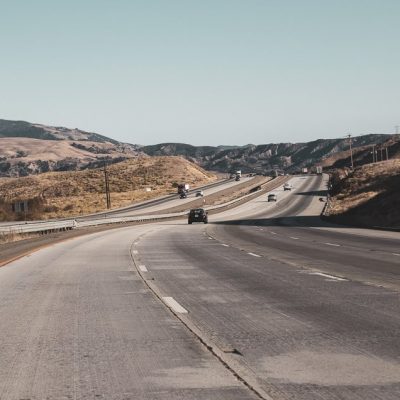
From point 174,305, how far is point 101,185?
6025 inches

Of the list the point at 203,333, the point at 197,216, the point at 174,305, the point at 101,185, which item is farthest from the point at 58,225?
the point at 101,185

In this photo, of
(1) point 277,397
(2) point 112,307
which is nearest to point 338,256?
(2) point 112,307

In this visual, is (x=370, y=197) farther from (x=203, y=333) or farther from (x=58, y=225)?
(x=203, y=333)

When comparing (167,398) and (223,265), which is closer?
(167,398)

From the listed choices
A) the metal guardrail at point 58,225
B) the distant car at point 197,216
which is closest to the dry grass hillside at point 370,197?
the distant car at point 197,216

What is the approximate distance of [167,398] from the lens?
5441 mm

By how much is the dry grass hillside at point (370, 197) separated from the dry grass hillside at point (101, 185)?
38205 millimetres

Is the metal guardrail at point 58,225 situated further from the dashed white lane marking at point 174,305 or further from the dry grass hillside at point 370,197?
the dashed white lane marking at point 174,305

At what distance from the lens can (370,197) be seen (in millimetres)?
81125

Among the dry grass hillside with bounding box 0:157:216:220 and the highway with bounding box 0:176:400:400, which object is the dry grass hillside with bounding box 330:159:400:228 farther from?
the highway with bounding box 0:176:400:400

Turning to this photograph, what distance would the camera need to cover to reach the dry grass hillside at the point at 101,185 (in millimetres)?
126125

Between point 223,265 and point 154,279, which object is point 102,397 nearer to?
point 154,279

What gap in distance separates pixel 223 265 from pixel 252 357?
11.4 metres

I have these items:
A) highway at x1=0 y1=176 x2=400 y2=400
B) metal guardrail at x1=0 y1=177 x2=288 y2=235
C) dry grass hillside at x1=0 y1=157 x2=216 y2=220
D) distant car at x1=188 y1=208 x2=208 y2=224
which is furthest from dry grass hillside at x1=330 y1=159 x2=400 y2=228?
highway at x1=0 y1=176 x2=400 y2=400
